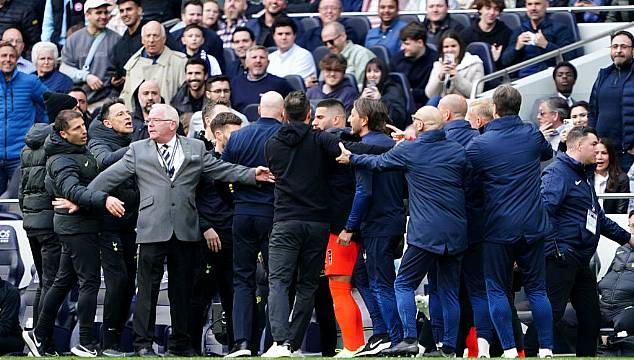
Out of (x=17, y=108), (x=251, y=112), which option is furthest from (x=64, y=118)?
(x=17, y=108)

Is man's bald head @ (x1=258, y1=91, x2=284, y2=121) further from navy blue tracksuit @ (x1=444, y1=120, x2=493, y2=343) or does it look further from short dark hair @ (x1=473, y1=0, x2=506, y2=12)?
short dark hair @ (x1=473, y1=0, x2=506, y2=12)

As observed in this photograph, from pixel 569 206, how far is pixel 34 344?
4626 mm

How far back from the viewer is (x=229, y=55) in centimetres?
1734

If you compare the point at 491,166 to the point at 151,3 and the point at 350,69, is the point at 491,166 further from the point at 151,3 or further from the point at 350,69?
the point at 151,3

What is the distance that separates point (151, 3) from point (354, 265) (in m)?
7.74

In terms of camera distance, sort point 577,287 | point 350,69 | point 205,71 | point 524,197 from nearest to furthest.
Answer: point 524,197 → point 577,287 → point 205,71 → point 350,69

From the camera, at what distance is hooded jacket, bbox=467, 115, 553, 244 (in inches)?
444

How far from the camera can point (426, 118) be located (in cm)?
1143

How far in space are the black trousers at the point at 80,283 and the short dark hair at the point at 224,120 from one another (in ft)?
4.49

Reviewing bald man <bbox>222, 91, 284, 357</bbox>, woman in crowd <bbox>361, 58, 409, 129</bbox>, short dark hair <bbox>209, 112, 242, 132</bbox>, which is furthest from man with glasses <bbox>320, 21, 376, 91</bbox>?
bald man <bbox>222, 91, 284, 357</bbox>

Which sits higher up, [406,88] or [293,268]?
[406,88]

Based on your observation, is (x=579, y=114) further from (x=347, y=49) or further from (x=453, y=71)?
(x=347, y=49)

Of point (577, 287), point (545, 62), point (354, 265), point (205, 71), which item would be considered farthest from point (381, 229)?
point (545, 62)

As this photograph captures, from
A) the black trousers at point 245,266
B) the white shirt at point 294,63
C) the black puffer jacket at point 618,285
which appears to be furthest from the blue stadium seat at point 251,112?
the black puffer jacket at point 618,285
